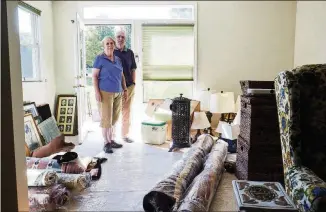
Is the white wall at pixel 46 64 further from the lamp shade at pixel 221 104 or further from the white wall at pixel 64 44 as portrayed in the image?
the lamp shade at pixel 221 104

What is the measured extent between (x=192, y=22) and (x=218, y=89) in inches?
49.3

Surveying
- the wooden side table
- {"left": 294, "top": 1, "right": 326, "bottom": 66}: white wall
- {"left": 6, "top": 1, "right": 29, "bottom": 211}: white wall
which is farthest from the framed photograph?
{"left": 294, "top": 1, "right": 326, "bottom": 66}: white wall

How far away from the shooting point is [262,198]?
4.09ft

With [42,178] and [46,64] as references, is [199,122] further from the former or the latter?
[46,64]

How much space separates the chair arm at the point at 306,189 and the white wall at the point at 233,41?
3.65m

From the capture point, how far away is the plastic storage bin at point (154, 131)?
13.7 feet

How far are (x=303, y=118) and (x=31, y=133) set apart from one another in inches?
131

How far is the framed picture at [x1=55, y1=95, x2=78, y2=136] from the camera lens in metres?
4.72

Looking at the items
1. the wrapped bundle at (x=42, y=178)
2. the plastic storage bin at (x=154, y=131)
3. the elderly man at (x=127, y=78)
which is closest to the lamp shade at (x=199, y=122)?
the plastic storage bin at (x=154, y=131)

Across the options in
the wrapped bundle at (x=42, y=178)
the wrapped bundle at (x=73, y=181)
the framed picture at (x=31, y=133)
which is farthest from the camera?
the framed picture at (x=31, y=133)

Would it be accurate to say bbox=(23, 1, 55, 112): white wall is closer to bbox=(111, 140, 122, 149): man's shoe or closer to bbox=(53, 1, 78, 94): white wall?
bbox=(53, 1, 78, 94): white wall

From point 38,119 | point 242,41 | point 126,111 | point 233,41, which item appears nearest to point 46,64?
point 38,119

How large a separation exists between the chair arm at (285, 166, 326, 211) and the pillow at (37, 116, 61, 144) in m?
3.53

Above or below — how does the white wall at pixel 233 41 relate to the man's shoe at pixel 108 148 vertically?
above
